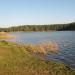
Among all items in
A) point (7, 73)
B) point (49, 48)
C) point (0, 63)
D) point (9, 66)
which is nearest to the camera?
point (7, 73)

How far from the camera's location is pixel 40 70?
15.0 meters

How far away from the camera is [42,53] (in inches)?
1117

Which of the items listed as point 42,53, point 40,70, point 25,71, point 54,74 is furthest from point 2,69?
point 42,53

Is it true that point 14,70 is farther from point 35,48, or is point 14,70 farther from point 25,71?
point 35,48

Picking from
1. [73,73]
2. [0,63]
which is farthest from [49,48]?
[73,73]

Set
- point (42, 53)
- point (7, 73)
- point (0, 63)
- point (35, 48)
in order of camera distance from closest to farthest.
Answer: point (7, 73) → point (0, 63) → point (42, 53) → point (35, 48)

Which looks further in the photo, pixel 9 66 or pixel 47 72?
pixel 9 66

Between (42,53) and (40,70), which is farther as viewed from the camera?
(42,53)

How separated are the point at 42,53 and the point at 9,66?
1273 cm

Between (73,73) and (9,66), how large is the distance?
5.50 meters

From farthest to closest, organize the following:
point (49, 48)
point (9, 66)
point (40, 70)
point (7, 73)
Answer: point (49, 48)
point (9, 66)
point (40, 70)
point (7, 73)

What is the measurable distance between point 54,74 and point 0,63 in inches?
223

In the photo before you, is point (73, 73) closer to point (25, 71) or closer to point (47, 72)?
point (47, 72)

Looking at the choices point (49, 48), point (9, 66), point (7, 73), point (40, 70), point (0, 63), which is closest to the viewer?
point (7, 73)
